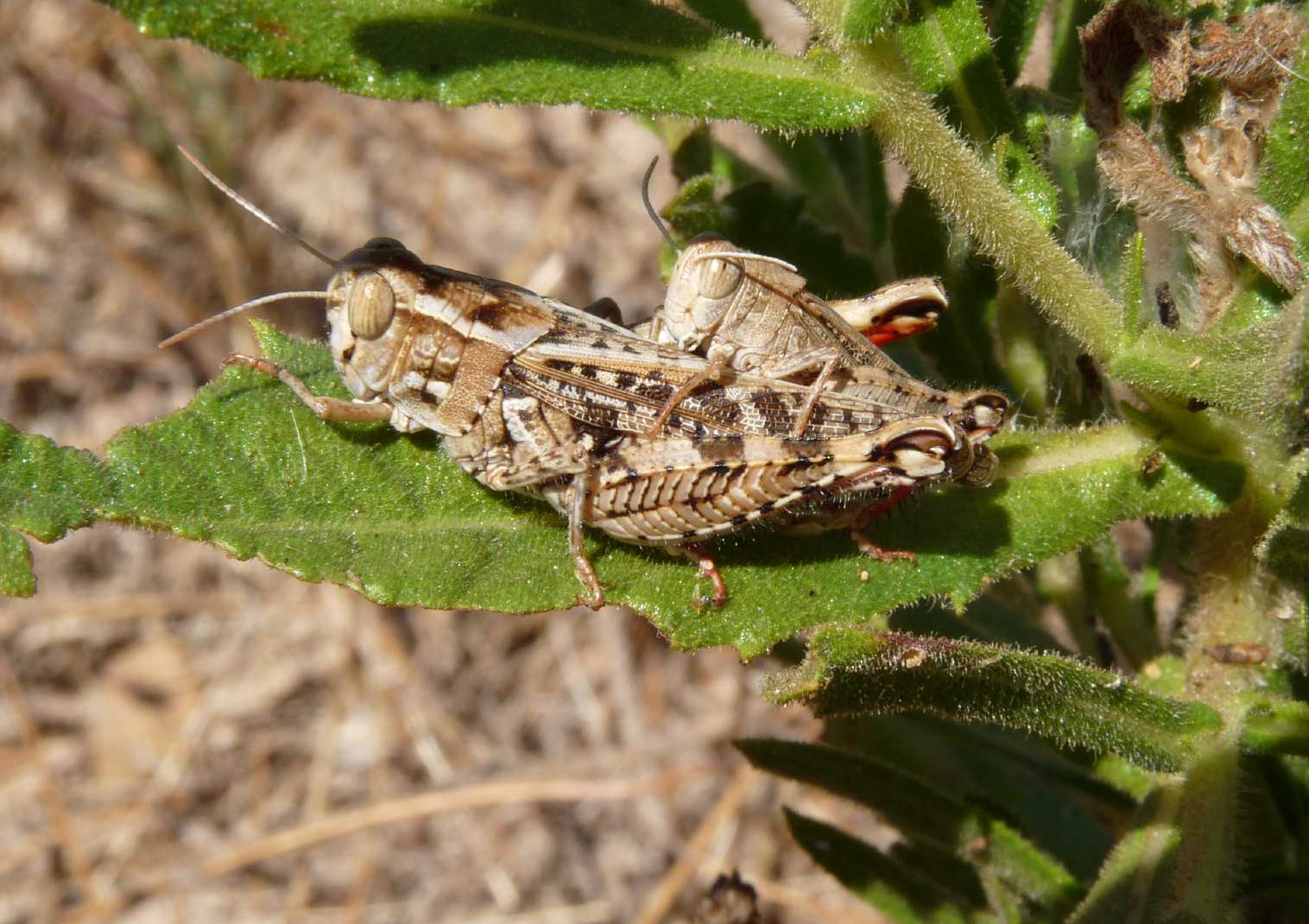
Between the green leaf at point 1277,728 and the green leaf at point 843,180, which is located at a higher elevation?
the green leaf at point 843,180

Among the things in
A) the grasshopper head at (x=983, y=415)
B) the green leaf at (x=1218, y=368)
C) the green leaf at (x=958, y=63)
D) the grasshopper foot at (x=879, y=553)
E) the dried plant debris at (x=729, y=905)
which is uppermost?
the green leaf at (x=958, y=63)

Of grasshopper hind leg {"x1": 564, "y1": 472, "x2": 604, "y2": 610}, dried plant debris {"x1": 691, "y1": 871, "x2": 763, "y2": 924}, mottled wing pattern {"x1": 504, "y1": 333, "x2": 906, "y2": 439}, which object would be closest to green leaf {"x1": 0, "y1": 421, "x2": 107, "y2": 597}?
grasshopper hind leg {"x1": 564, "y1": 472, "x2": 604, "y2": 610}

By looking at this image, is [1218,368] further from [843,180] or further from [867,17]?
[843,180]

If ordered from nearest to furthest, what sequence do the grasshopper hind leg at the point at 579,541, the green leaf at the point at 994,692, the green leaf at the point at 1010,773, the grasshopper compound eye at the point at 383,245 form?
the green leaf at the point at 994,692 → the grasshopper hind leg at the point at 579,541 → the grasshopper compound eye at the point at 383,245 → the green leaf at the point at 1010,773

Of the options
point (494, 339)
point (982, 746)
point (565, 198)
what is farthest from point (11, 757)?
point (982, 746)

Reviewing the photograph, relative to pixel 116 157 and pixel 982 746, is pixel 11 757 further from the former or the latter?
pixel 982 746

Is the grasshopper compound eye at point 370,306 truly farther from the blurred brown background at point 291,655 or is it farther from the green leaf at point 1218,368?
the blurred brown background at point 291,655

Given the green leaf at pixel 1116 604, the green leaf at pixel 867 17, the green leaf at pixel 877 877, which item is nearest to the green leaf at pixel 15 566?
the green leaf at pixel 867 17
